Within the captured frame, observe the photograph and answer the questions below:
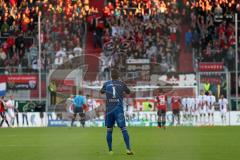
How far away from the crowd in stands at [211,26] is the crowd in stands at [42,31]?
6244mm

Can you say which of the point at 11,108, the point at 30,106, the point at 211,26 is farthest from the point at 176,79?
the point at 11,108

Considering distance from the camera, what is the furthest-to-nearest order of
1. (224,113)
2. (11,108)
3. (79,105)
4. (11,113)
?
(11,113)
(224,113)
(11,108)
(79,105)

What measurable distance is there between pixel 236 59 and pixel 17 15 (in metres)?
13.8

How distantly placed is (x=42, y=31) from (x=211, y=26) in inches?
388

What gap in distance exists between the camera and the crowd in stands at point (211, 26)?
42.4 meters

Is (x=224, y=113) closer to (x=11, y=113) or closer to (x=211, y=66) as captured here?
(x=211, y=66)

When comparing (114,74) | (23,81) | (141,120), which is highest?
(23,81)

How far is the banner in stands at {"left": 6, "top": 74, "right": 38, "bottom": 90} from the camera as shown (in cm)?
3925

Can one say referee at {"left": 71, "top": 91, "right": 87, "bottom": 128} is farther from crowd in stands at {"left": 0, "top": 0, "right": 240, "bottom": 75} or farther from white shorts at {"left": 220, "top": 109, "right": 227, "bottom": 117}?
white shorts at {"left": 220, "top": 109, "right": 227, "bottom": 117}

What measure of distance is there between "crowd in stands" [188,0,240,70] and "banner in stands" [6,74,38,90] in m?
8.90

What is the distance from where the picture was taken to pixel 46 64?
4006 centimetres

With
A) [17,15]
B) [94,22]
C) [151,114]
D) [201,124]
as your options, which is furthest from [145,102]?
[17,15]

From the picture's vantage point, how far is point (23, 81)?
39.3m

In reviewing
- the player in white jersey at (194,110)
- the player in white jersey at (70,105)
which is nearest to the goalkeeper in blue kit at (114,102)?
the player in white jersey at (70,105)
